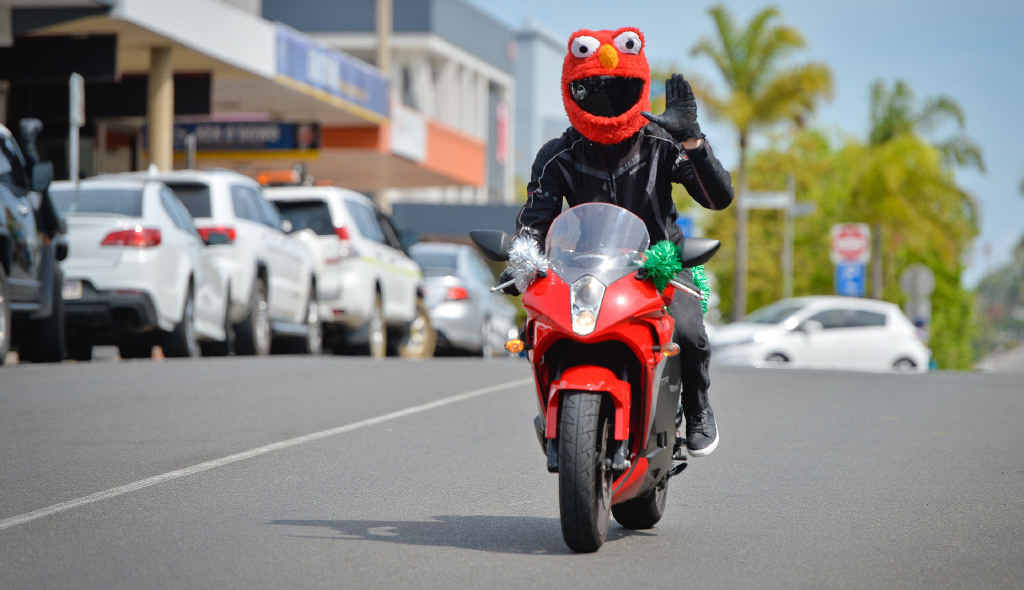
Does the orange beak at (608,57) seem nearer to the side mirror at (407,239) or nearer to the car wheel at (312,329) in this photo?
the car wheel at (312,329)

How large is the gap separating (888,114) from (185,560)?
5425 centimetres

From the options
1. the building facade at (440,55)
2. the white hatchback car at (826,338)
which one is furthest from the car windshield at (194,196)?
the building facade at (440,55)

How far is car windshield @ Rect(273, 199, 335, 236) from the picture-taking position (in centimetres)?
2317

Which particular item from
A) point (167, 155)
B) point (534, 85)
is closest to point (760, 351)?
point (167, 155)

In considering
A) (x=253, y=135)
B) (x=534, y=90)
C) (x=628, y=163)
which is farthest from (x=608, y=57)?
(x=534, y=90)

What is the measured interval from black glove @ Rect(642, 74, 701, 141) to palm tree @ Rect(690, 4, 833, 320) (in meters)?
42.1

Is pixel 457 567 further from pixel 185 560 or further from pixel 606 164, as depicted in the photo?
pixel 606 164

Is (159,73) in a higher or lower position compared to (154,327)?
higher

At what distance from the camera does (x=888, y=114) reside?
58.7 metres

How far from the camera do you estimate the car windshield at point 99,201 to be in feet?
59.2

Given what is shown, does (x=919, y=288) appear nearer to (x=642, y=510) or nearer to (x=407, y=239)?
(x=407, y=239)

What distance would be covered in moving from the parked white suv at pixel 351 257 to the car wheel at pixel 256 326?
202 cm

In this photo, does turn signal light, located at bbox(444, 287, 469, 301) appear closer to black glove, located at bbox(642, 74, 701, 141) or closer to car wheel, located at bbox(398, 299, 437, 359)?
car wheel, located at bbox(398, 299, 437, 359)

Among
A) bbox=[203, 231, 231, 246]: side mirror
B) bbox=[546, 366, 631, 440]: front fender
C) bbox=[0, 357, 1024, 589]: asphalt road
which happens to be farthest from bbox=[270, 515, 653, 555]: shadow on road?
bbox=[203, 231, 231, 246]: side mirror
